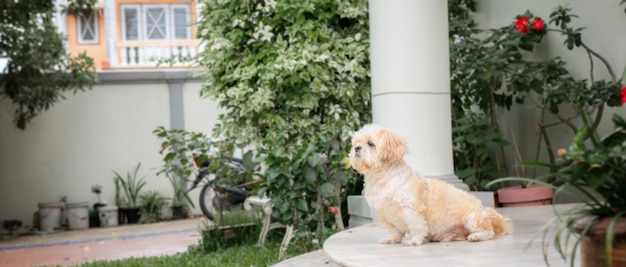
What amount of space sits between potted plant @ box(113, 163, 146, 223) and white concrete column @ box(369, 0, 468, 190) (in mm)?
7838

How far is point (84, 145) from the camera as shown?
486 inches

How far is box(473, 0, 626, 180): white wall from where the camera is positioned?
5.66 m

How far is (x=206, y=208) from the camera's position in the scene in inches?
466

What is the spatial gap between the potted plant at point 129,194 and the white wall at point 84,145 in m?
0.12

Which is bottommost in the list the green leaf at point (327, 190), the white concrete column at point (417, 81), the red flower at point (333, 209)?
the red flower at point (333, 209)

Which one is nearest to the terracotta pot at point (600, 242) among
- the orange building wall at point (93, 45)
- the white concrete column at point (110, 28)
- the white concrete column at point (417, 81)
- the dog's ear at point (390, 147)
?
the dog's ear at point (390, 147)

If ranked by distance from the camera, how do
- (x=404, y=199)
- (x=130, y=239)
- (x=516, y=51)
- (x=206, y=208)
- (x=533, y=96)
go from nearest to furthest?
(x=404, y=199) < (x=516, y=51) < (x=533, y=96) < (x=130, y=239) < (x=206, y=208)

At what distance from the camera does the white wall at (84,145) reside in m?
12.0

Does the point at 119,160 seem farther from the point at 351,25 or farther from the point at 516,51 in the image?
the point at 516,51

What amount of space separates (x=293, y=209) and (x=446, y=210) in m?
2.10

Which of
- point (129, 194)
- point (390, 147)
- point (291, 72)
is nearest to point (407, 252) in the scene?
point (390, 147)

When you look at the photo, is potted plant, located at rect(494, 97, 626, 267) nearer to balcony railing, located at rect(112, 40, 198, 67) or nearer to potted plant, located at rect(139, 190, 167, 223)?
potted plant, located at rect(139, 190, 167, 223)

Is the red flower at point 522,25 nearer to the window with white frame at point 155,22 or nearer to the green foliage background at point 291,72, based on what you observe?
the green foliage background at point 291,72

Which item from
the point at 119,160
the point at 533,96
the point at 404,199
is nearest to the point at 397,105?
the point at 404,199
